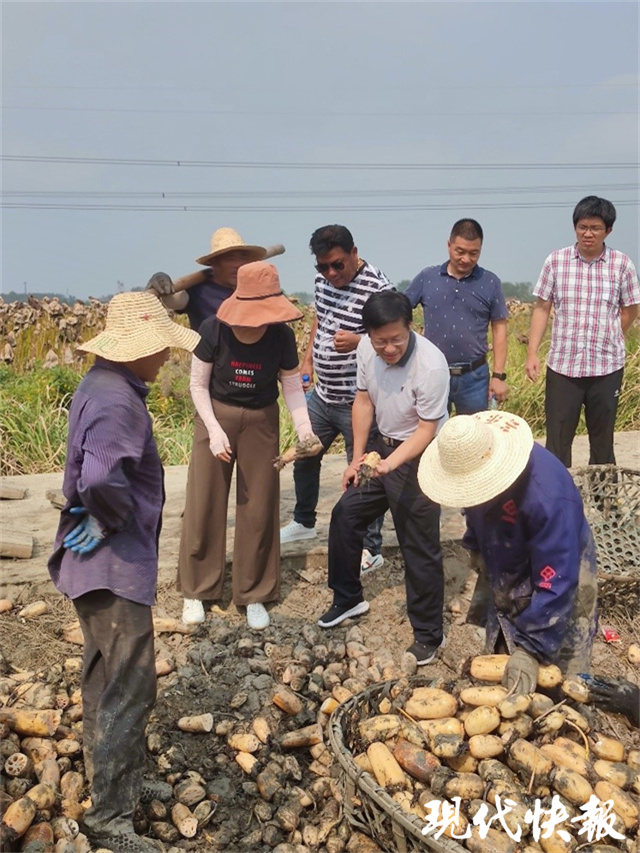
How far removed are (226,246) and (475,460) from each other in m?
2.25

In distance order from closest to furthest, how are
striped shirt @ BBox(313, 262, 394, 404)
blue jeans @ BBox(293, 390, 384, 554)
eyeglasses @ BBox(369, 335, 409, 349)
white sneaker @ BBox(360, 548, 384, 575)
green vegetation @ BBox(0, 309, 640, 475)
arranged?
eyeglasses @ BBox(369, 335, 409, 349)
striped shirt @ BBox(313, 262, 394, 404)
blue jeans @ BBox(293, 390, 384, 554)
white sneaker @ BBox(360, 548, 384, 575)
green vegetation @ BBox(0, 309, 640, 475)

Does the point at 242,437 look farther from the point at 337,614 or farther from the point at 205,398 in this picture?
the point at 337,614

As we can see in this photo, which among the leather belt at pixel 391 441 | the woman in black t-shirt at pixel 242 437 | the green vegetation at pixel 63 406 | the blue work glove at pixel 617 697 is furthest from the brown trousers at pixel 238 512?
the green vegetation at pixel 63 406

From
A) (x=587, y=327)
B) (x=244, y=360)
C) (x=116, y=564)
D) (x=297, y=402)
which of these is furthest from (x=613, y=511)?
(x=116, y=564)

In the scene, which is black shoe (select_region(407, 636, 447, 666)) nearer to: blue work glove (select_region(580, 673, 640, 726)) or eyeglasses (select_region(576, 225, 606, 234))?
blue work glove (select_region(580, 673, 640, 726))

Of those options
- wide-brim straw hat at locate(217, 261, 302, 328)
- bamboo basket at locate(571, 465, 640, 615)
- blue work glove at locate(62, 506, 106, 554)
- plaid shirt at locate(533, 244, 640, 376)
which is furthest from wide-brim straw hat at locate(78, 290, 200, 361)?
bamboo basket at locate(571, 465, 640, 615)

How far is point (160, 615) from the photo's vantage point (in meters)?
4.38

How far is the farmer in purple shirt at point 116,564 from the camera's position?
2.60 m

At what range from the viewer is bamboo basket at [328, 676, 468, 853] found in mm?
2359

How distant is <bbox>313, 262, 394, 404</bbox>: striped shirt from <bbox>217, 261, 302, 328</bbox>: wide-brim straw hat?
75 cm

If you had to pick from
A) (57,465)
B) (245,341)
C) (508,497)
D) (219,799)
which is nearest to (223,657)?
(219,799)

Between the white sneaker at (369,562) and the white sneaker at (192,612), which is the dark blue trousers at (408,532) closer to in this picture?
the white sneaker at (369,562)

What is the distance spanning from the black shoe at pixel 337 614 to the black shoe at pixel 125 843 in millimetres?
1740

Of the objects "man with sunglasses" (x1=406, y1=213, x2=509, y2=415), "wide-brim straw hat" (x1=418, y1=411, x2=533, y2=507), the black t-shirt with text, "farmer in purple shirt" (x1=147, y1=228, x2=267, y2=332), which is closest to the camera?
"wide-brim straw hat" (x1=418, y1=411, x2=533, y2=507)
